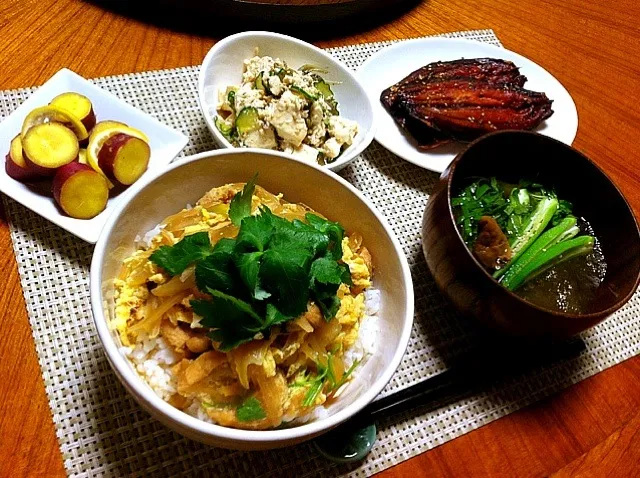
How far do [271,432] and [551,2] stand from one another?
183cm

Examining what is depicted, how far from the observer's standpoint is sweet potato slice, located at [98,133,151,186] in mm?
1177

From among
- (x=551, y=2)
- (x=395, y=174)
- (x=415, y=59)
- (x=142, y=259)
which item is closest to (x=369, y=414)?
(x=142, y=259)

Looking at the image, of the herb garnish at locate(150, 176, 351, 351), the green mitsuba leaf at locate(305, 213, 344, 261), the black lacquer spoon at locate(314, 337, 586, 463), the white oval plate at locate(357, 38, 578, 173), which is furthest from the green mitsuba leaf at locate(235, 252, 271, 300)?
the white oval plate at locate(357, 38, 578, 173)

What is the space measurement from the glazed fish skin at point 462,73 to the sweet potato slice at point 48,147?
2.53 feet

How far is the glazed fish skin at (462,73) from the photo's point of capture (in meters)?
1.53

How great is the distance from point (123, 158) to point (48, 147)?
139 mm

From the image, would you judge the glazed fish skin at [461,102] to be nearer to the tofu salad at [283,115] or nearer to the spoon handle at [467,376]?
the tofu salad at [283,115]

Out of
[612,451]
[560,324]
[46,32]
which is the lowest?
[612,451]

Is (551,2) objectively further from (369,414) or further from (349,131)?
(369,414)

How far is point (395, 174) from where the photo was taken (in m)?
1.43

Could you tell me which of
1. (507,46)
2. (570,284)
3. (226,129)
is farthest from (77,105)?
(507,46)

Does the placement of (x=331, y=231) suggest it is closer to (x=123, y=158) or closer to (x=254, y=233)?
(x=254, y=233)

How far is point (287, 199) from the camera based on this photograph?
113 cm

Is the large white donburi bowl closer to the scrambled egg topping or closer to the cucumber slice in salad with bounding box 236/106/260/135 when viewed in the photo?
the scrambled egg topping
